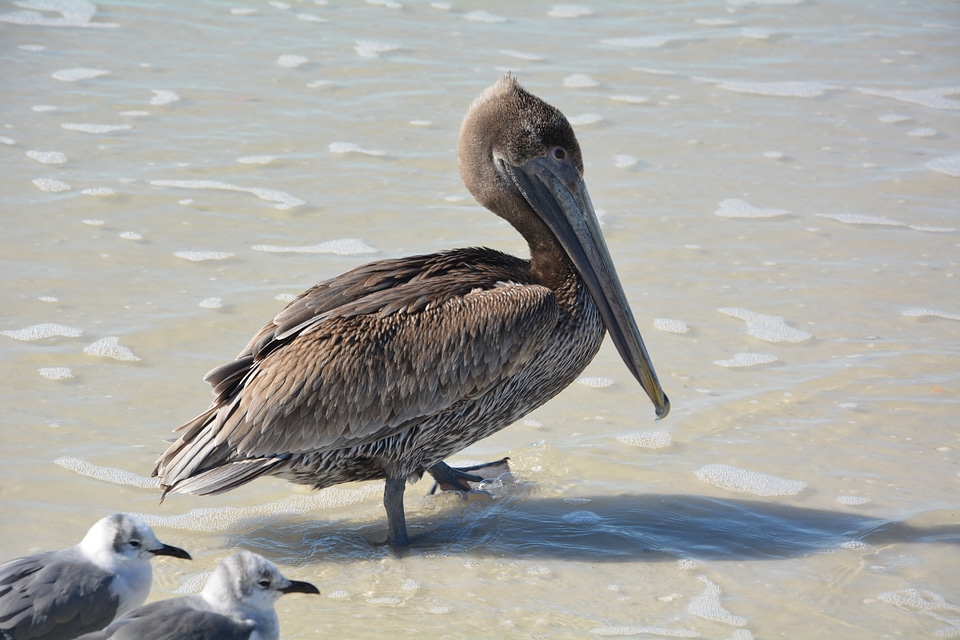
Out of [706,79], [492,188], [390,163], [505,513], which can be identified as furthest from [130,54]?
[505,513]

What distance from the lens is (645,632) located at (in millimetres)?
4250

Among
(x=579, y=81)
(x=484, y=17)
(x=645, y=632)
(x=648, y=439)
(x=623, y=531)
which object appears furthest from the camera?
(x=484, y=17)

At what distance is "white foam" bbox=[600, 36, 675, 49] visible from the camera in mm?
12188

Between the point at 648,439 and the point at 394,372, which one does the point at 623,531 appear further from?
the point at 394,372

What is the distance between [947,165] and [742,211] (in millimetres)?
2055

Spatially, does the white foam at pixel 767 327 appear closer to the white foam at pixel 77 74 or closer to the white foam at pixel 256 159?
the white foam at pixel 256 159

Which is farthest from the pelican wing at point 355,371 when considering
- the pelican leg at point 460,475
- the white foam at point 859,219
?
the white foam at point 859,219

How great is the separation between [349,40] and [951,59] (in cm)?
604

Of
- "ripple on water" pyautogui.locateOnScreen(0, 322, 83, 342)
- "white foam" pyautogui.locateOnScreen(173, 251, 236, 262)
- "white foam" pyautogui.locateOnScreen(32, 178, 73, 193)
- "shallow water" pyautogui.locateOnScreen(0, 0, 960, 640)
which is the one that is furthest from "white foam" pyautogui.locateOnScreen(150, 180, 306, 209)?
"ripple on water" pyautogui.locateOnScreen(0, 322, 83, 342)

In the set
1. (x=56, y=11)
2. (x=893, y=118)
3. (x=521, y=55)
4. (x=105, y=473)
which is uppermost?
(x=56, y=11)

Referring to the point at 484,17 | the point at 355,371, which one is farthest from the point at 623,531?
the point at 484,17

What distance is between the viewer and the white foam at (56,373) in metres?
5.95

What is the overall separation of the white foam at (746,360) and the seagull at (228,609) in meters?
3.34

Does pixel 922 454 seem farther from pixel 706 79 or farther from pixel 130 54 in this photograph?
pixel 130 54
